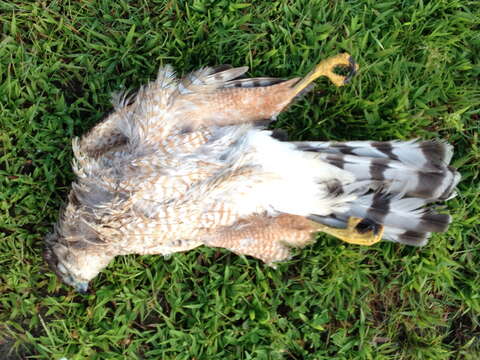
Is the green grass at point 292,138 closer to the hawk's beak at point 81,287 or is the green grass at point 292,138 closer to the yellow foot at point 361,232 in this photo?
the hawk's beak at point 81,287

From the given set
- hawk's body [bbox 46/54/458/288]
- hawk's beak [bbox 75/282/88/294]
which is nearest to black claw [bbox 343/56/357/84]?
hawk's body [bbox 46/54/458/288]

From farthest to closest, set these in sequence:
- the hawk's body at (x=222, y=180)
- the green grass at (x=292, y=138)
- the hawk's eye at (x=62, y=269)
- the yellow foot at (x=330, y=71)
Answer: the green grass at (x=292, y=138) → the hawk's eye at (x=62, y=269) → the yellow foot at (x=330, y=71) → the hawk's body at (x=222, y=180)

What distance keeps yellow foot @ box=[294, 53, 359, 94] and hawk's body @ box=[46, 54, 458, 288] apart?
1.7 inches

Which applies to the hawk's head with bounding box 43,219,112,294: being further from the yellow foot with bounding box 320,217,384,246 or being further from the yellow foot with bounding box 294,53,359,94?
the yellow foot with bounding box 294,53,359,94

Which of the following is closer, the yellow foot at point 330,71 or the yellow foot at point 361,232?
the yellow foot at point 361,232

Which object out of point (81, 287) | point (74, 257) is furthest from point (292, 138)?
point (81, 287)

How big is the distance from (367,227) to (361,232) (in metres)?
0.05

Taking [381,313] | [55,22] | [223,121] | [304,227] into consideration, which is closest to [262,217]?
[304,227]

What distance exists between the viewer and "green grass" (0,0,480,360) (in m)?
3.41

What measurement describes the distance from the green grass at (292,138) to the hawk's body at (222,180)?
19.3 inches

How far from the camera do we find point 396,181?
113 inches

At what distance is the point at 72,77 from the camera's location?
3.58 metres

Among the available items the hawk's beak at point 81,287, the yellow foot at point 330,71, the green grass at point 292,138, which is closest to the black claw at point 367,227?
the green grass at point 292,138

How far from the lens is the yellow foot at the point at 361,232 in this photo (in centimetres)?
286
